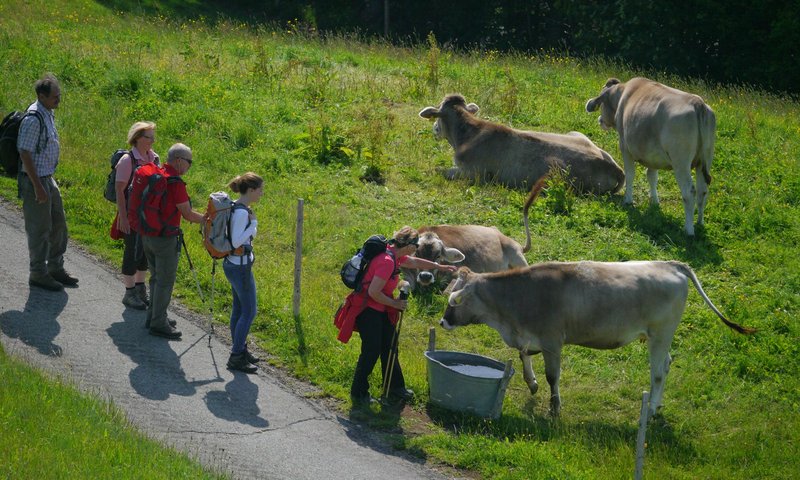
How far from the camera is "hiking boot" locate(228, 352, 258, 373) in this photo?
432 inches

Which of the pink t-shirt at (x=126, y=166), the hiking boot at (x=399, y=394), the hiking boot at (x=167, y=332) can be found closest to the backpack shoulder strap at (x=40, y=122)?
the pink t-shirt at (x=126, y=166)

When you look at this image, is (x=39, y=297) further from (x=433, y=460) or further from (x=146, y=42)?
(x=146, y=42)

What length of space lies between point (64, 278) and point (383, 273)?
15.7ft

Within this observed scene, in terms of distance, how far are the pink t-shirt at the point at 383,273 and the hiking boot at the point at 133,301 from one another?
340 centimetres

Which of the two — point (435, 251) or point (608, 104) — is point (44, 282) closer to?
point (435, 251)

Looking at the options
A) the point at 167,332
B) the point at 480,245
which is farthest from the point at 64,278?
the point at 480,245

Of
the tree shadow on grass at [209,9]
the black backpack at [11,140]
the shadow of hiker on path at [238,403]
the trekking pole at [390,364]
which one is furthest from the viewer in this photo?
the tree shadow on grass at [209,9]

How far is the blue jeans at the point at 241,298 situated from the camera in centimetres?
1071

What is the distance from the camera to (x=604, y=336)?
11109mm

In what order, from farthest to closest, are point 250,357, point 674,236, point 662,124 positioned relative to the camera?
point 662,124 < point 674,236 < point 250,357

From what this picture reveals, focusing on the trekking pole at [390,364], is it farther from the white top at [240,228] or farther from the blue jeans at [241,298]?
the white top at [240,228]

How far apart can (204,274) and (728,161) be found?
413 inches

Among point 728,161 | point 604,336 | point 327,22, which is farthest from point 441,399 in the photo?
point 327,22

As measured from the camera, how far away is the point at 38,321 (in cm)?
1138
